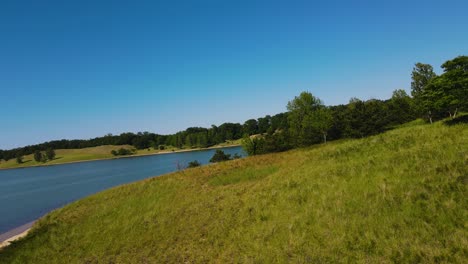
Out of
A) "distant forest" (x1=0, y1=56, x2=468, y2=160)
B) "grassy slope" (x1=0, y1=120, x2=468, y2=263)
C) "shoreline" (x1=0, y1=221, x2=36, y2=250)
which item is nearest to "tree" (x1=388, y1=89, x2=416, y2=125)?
"distant forest" (x1=0, y1=56, x2=468, y2=160)

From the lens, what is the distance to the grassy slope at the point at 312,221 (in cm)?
579

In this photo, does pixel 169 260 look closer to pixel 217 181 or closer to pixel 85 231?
pixel 85 231

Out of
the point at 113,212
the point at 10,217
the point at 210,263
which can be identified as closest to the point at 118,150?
the point at 10,217

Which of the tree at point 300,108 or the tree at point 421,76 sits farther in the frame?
the tree at point 300,108

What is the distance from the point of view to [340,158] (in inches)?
543

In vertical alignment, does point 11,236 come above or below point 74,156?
below

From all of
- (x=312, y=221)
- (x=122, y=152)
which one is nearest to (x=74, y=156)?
(x=122, y=152)

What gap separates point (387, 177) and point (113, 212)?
52.7ft

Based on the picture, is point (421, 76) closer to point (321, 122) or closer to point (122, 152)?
point (321, 122)

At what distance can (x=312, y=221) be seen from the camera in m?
7.84

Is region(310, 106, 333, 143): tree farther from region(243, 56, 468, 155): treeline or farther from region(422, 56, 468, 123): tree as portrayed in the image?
region(422, 56, 468, 123): tree

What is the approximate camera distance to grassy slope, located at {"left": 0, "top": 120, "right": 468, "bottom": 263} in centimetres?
579

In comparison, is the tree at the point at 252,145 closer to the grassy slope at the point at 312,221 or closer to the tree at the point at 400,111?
the tree at the point at 400,111

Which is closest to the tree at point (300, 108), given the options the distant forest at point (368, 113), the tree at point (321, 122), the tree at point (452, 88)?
the distant forest at point (368, 113)
